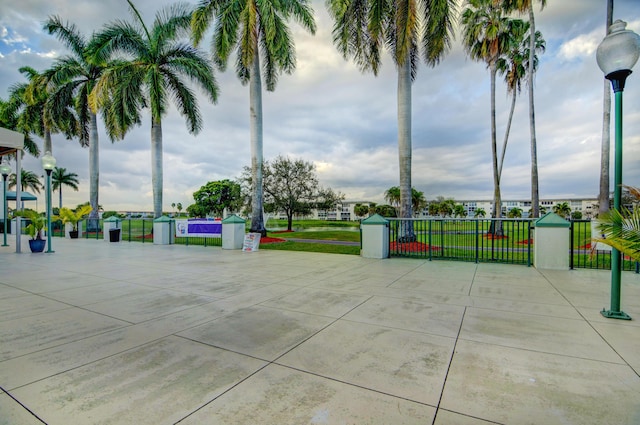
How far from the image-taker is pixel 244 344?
3.39m

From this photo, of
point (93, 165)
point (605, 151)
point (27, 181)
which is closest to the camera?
point (605, 151)


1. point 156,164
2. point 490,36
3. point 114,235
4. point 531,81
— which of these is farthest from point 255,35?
point 531,81

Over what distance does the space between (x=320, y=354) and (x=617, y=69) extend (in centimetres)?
518

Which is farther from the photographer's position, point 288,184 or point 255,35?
point 288,184

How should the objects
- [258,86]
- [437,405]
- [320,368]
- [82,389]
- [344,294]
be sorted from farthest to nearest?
[258,86] < [344,294] < [320,368] < [82,389] < [437,405]

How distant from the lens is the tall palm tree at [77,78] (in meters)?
22.5

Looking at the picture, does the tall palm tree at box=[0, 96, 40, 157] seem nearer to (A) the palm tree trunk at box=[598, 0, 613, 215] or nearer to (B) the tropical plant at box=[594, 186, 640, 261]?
(B) the tropical plant at box=[594, 186, 640, 261]

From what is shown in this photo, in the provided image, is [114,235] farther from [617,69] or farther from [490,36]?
[490,36]

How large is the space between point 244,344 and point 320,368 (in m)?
1.00

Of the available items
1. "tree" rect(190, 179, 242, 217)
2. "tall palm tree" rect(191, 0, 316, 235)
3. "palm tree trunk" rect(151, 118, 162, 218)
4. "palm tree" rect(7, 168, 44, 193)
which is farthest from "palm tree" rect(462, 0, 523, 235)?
"palm tree" rect(7, 168, 44, 193)

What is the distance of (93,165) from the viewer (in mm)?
23562

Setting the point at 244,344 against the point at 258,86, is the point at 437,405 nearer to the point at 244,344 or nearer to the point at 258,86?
the point at 244,344

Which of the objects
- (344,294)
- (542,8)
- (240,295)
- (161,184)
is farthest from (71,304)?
(542,8)

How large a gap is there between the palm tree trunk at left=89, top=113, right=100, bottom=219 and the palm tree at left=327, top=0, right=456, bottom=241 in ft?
66.2
